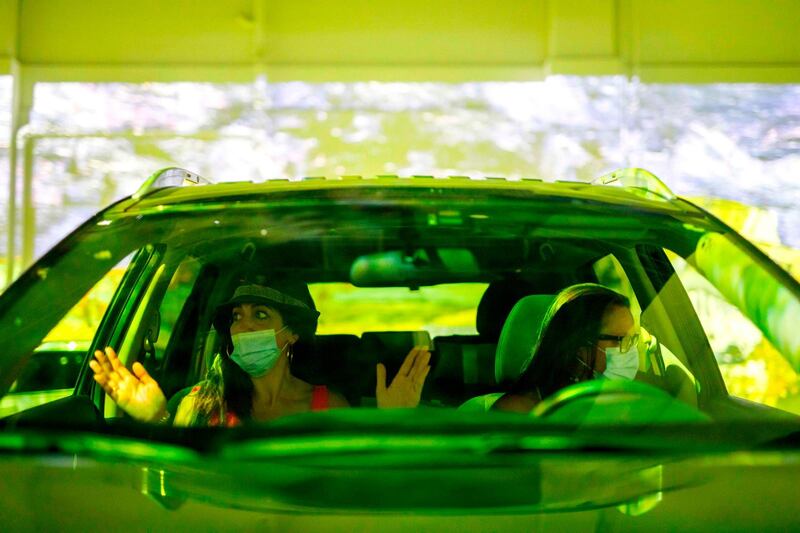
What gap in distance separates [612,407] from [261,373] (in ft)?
3.76

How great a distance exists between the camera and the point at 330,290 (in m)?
3.27

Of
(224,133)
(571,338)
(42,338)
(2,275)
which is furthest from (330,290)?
(2,275)

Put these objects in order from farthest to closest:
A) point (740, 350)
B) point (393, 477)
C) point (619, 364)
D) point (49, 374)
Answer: point (740, 350)
point (619, 364)
point (49, 374)
point (393, 477)

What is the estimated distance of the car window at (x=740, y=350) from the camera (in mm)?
2424

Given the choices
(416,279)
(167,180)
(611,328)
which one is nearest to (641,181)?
(611,328)

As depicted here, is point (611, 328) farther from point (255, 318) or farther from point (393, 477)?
point (393, 477)

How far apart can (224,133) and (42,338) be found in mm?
7967

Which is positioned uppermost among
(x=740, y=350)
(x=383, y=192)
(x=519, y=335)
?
(x=383, y=192)

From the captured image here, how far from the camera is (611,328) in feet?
8.59

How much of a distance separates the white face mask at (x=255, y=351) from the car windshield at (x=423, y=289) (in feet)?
0.34

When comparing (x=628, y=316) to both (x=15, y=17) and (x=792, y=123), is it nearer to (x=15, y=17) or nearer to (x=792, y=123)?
(x=792, y=123)

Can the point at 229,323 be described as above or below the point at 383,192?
below

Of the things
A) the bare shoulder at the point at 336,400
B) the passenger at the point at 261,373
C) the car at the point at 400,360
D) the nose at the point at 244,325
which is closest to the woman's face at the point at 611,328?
the car at the point at 400,360

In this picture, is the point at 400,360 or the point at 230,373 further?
the point at 400,360
